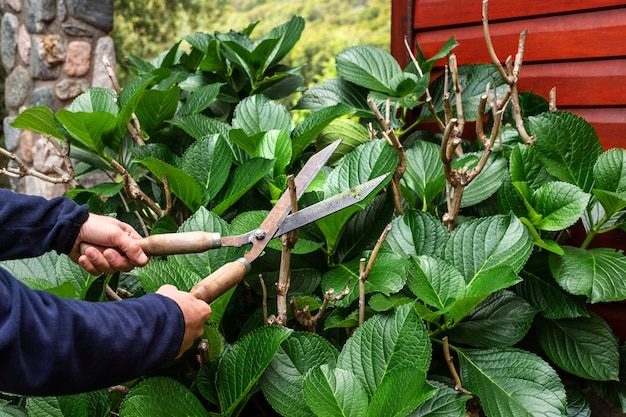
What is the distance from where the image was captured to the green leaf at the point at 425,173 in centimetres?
112

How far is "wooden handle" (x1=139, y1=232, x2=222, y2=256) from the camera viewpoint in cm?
82

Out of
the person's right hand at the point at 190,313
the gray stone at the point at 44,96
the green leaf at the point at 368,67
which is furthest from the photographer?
the gray stone at the point at 44,96

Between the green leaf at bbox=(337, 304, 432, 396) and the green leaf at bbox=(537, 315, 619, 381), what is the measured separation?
0.31 metres

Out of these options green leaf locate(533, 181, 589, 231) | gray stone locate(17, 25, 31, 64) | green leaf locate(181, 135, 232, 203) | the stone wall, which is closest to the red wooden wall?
green leaf locate(533, 181, 589, 231)

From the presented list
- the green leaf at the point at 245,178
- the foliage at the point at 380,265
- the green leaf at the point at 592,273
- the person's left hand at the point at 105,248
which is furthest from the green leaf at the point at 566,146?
the person's left hand at the point at 105,248

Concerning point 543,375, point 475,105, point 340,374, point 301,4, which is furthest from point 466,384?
point 301,4

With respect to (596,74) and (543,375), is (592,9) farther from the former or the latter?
(543,375)

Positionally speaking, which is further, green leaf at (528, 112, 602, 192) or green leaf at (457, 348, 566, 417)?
green leaf at (528, 112, 602, 192)

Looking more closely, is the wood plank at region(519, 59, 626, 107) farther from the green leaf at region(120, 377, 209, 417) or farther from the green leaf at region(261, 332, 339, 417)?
the green leaf at region(120, 377, 209, 417)

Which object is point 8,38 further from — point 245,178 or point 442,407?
point 442,407

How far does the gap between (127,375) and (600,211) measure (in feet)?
2.72

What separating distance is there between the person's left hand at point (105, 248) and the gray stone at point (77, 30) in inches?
126

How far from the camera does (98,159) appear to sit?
51.7 inches

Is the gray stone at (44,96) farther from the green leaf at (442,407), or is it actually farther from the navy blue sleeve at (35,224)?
the green leaf at (442,407)
